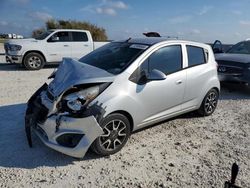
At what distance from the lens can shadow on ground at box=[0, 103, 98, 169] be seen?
3.75m

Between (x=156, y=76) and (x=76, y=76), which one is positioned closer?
(x=76, y=76)

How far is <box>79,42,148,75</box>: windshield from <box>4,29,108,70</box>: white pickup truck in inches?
280

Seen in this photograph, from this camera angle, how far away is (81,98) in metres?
3.70

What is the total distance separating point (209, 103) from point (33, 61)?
8125 mm

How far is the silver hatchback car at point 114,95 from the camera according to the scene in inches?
145

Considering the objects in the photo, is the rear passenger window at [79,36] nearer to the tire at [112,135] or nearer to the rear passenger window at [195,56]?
the rear passenger window at [195,56]

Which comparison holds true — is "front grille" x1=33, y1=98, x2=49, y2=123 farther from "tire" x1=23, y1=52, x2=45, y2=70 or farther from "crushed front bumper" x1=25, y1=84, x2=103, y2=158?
"tire" x1=23, y1=52, x2=45, y2=70

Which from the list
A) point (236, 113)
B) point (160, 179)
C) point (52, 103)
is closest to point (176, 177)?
point (160, 179)

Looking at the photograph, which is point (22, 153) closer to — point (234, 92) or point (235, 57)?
point (234, 92)

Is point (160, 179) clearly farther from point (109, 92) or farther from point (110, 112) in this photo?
point (109, 92)

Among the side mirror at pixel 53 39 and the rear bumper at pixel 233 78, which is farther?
the side mirror at pixel 53 39

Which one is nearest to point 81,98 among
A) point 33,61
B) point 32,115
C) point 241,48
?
point 32,115

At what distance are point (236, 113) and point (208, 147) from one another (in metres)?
2.30

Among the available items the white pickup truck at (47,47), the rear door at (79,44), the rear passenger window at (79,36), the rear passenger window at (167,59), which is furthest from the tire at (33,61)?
the rear passenger window at (167,59)
